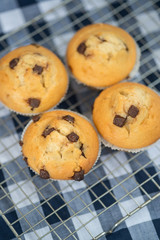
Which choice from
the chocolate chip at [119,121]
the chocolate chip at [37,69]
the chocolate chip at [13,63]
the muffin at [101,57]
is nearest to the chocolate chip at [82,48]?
the muffin at [101,57]

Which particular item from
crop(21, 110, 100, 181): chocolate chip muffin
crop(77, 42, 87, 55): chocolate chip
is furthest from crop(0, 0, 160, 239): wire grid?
crop(77, 42, 87, 55): chocolate chip

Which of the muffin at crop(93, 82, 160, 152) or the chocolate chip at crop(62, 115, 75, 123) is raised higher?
the chocolate chip at crop(62, 115, 75, 123)

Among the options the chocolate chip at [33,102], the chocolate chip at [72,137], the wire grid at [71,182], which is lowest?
the wire grid at [71,182]

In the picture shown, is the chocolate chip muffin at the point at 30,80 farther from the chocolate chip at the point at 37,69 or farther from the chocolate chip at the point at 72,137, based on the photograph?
the chocolate chip at the point at 72,137

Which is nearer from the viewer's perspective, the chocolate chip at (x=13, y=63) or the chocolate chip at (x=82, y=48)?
the chocolate chip at (x=13, y=63)

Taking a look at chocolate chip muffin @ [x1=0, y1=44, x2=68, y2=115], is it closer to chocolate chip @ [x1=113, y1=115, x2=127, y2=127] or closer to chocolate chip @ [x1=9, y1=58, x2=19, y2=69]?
chocolate chip @ [x1=9, y1=58, x2=19, y2=69]

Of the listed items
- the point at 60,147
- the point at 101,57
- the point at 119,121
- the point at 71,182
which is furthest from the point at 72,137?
the point at 101,57

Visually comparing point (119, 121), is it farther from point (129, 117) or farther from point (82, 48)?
point (82, 48)
